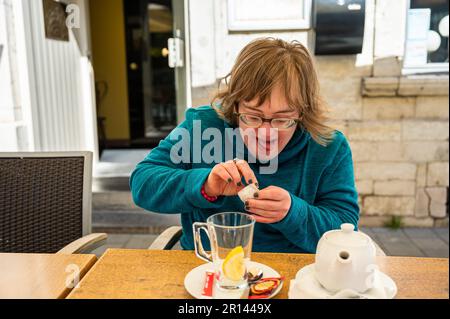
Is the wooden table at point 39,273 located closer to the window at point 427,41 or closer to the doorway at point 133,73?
the window at point 427,41

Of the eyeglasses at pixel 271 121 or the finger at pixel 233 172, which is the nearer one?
the finger at pixel 233 172

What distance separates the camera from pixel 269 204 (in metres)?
0.84

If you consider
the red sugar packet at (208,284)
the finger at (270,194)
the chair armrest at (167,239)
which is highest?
the finger at (270,194)

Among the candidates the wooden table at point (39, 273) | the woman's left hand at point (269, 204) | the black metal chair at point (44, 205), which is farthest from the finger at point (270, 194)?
the black metal chair at point (44, 205)

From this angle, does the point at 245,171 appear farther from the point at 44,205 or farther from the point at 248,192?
the point at 44,205

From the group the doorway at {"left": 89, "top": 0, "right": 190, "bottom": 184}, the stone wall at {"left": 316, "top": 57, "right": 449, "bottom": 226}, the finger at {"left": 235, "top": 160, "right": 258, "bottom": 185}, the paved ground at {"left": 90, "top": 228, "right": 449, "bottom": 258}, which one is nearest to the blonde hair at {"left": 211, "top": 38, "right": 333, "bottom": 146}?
the finger at {"left": 235, "top": 160, "right": 258, "bottom": 185}

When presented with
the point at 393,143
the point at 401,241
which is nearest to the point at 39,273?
the point at 401,241

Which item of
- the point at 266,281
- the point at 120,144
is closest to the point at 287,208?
the point at 266,281

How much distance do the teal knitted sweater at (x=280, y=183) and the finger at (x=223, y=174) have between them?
0.13 m

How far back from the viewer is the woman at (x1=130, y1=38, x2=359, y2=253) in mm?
953

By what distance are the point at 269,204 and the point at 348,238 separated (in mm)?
206

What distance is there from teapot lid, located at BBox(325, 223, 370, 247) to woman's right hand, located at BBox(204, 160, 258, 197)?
0.78 ft

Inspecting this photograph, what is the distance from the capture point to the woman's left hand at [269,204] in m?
0.83
